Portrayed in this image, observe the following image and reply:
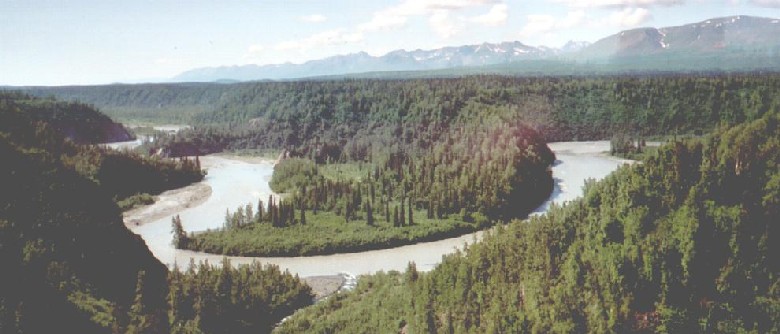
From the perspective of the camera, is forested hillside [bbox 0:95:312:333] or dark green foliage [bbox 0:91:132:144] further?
dark green foliage [bbox 0:91:132:144]

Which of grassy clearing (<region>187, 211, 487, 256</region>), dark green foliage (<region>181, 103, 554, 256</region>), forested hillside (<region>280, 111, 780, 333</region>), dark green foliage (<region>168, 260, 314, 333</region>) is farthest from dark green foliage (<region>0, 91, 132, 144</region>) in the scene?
forested hillside (<region>280, 111, 780, 333</region>)

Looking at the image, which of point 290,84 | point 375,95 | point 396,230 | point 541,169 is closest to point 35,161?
point 396,230

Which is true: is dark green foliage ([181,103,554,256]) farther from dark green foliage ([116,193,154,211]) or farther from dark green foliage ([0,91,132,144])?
dark green foliage ([0,91,132,144])

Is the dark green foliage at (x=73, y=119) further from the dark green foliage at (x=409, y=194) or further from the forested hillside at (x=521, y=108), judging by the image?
the dark green foliage at (x=409, y=194)

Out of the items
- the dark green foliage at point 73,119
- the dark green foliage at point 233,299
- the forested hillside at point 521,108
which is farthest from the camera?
the dark green foliage at point 73,119

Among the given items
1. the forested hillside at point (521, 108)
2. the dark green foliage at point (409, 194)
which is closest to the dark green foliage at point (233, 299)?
the dark green foliage at point (409, 194)

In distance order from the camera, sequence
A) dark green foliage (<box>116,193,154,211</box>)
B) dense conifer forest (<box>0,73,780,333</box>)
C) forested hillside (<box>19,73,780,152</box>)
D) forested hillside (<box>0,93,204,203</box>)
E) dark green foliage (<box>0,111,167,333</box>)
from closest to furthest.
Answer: dense conifer forest (<box>0,73,780,333</box>) < dark green foliage (<box>0,111,167,333</box>) < forested hillside (<box>0,93,204,203</box>) < dark green foliage (<box>116,193,154,211</box>) < forested hillside (<box>19,73,780,152</box>)

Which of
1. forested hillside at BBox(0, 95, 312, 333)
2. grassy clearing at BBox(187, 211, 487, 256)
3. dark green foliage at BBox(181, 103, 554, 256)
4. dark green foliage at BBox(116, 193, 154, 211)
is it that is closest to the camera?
Result: forested hillside at BBox(0, 95, 312, 333)
